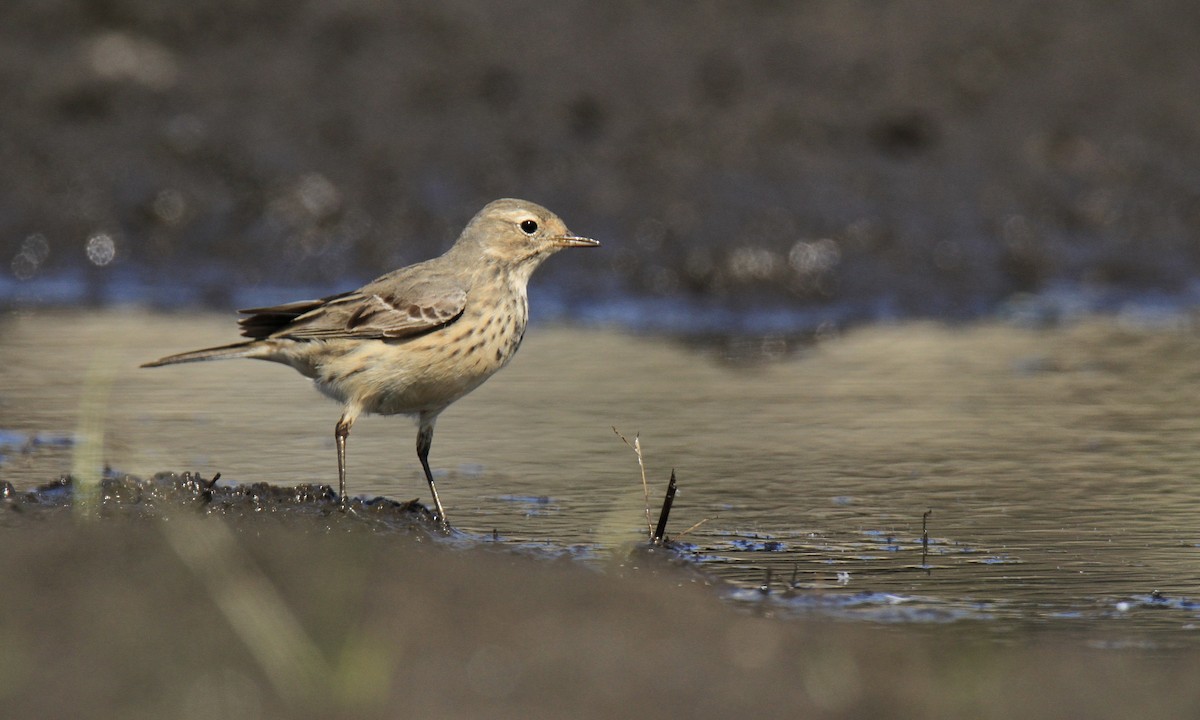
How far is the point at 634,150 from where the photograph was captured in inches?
487

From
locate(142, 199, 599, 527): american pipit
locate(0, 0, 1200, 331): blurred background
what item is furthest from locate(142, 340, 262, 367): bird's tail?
locate(0, 0, 1200, 331): blurred background

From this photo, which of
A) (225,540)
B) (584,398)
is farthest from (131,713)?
(584,398)

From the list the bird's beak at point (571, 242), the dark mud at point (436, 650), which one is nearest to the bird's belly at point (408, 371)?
the bird's beak at point (571, 242)

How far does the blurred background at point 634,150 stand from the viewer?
11.8 metres

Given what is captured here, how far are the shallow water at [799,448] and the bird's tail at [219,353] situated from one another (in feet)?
1.52

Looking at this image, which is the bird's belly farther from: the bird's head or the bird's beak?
the bird's beak

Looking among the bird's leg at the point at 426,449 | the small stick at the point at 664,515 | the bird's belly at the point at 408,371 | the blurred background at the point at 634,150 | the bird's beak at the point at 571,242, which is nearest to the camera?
the small stick at the point at 664,515

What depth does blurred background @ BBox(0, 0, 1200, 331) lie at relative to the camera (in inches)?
464

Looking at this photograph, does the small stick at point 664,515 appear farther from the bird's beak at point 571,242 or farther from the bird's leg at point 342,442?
the bird's beak at point 571,242

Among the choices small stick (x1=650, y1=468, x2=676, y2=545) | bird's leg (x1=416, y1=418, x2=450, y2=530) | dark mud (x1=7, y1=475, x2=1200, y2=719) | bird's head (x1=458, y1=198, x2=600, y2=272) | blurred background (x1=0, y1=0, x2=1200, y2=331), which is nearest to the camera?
dark mud (x1=7, y1=475, x2=1200, y2=719)

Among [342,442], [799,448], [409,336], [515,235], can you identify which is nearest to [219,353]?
[342,442]

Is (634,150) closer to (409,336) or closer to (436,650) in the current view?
(409,336)

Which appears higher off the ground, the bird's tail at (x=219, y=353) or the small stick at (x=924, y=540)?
the bird's tail at (x=219, y=353)

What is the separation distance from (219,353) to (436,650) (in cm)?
303
